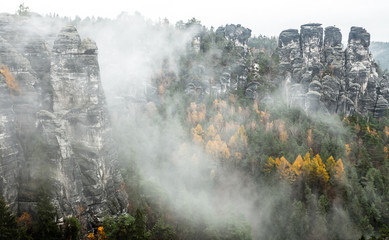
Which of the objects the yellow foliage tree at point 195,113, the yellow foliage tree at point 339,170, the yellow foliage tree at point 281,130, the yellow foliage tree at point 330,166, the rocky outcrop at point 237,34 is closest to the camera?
the yellow foliage tree at point 339,170

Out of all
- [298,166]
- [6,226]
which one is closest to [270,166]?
[298,166]

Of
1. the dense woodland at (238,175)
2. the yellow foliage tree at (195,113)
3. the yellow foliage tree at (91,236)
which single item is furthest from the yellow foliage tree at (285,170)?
the yellow foliage tree at (91,236)

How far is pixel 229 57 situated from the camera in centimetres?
8100

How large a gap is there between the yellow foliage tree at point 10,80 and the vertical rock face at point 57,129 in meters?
0.32

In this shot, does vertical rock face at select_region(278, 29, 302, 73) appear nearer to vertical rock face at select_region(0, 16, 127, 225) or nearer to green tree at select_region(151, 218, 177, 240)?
green tree at select_region(151, 218, 177, 240)

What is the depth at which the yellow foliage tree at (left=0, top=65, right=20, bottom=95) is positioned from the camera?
25859 millimetres

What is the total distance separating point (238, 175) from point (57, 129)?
32.5 metres

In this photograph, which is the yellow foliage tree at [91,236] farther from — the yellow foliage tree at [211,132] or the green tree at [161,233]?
the yellow foliage tree at [211,132]

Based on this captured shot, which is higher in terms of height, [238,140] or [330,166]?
[330,166]

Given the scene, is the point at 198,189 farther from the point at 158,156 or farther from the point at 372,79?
the point at 372,79

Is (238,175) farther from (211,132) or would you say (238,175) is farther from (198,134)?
(198,134)

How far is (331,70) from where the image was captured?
239 ft

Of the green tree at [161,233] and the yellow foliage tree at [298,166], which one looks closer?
the green tree at [161,233]

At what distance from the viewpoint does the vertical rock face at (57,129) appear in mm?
25906
